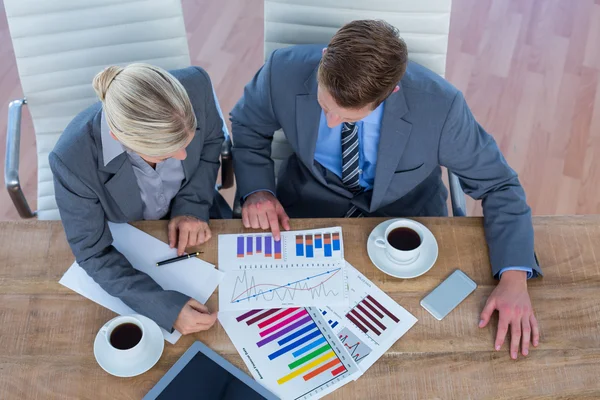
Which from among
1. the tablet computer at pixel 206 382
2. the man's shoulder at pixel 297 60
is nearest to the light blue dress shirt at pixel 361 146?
the man's shoulder at pixel 297 60

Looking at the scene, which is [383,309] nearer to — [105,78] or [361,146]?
[361,146]

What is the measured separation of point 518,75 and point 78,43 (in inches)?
85.0

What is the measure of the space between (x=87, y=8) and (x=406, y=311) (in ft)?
4.13

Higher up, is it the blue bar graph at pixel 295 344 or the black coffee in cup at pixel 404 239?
the black coffee in cup at pixel 404 239

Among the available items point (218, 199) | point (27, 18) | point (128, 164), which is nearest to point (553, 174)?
point (218, 199)

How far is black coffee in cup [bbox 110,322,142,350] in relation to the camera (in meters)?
1.41

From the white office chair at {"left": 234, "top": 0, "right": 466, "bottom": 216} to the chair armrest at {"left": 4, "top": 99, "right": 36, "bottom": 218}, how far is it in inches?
31.9

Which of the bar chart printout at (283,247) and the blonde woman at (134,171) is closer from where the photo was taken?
the blonde woman at (134,171)

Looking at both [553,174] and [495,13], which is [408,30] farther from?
[495,13]

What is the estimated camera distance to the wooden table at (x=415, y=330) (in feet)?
4.61

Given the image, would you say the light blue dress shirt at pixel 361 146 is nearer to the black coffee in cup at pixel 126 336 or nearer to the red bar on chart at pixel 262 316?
the red bar on chart at pixel 262 316

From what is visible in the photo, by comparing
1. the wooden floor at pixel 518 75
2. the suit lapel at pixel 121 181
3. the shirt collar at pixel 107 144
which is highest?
the shirt collar at pixel 107 144

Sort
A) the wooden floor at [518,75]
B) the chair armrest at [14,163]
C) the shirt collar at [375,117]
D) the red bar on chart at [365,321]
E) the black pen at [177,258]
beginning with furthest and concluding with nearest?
the wooden floor at [518,75]
the chair armrest at [14,163]
the shirt collar at [375,117]
the black pen at [177,258]
the red bar on chart at [365,321]

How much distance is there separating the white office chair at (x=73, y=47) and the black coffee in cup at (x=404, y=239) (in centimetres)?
66
